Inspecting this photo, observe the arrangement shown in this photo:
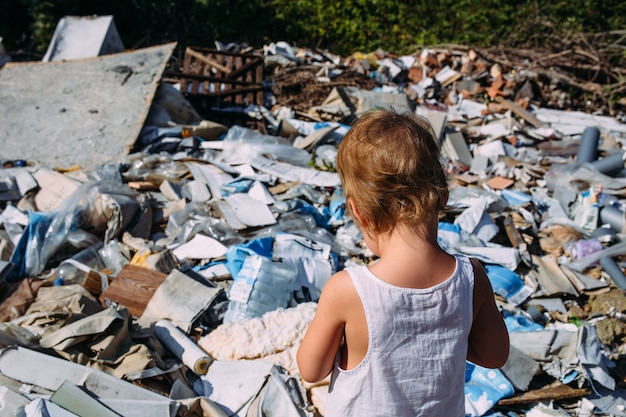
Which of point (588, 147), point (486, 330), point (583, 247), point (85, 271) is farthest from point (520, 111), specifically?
point (486, 330)

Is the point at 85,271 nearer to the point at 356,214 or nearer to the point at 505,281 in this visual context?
the point at 356,214

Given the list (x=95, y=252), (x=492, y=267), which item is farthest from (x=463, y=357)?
(x=95, y=252)

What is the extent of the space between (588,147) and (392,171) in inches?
222

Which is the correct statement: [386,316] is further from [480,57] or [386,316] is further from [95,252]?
[480,57]

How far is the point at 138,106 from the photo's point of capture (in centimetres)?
577

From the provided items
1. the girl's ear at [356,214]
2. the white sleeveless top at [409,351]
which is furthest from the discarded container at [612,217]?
the girl's ear at [356,214]

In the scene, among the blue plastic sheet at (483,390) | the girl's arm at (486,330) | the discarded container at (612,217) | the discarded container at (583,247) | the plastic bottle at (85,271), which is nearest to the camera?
the girl's arm at (486,330)

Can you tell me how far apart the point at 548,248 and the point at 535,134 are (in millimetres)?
2880

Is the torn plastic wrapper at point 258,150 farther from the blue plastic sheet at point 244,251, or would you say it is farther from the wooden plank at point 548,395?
the wooden plank at point 548,395

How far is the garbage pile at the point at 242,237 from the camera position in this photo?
2416mm

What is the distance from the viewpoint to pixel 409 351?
1181mm

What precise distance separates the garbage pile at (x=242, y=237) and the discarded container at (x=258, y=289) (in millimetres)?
13

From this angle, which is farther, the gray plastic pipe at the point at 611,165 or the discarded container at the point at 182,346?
the gray plastic pipe at the point at 611,165

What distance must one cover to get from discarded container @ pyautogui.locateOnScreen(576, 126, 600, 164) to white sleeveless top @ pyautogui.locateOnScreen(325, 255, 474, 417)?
5.25 metres
